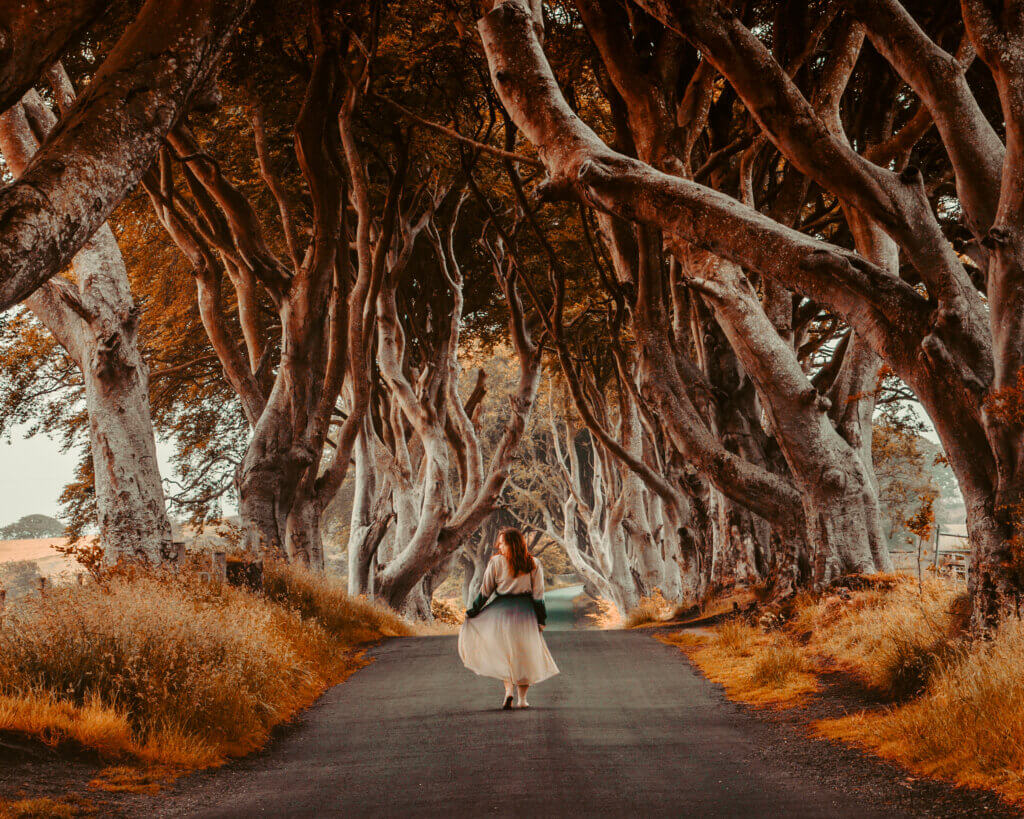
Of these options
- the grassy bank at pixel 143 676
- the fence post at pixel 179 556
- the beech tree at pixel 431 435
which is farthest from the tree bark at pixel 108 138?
the beech tree at pixel 431 435

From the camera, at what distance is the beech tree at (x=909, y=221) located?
5.90m

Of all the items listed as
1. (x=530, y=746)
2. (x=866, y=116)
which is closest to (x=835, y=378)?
(x=866, y=116)

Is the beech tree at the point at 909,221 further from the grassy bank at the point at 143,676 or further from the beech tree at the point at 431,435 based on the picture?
the beech tree at the point at 431,435

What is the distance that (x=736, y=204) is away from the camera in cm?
641

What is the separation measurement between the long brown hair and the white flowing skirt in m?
0.27

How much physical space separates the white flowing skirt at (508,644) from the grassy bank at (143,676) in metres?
1.61

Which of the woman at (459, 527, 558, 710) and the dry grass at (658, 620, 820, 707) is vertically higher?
the woman at (459, 527, 558, 710)

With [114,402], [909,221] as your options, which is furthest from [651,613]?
[909,221]

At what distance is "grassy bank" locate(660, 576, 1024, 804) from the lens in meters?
4.59

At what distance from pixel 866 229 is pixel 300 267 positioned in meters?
8.14

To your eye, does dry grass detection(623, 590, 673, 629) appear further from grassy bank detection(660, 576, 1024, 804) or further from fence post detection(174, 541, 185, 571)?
fence post detection(174, 541, 185, 571)

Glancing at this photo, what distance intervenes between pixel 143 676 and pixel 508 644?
3.00 meters

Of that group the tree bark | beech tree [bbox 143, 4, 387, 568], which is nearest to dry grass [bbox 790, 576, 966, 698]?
the tree bark

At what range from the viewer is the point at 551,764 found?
17.6 ft
